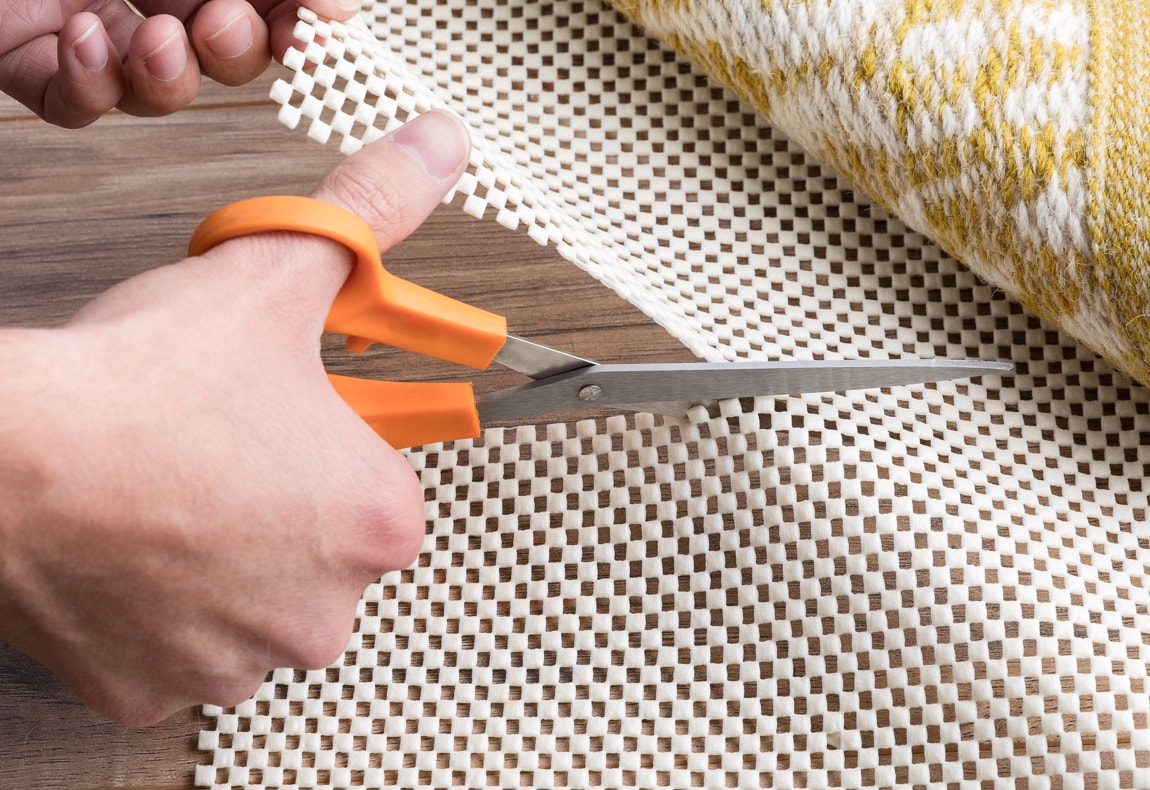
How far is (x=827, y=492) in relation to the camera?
1.39 ft

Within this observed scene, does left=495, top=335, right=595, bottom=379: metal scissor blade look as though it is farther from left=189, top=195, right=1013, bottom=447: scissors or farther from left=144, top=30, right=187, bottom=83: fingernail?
left=144, top=30, right=187, bottom=83: fingernail

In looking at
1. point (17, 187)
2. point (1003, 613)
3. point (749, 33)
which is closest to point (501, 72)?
point (749, 33)

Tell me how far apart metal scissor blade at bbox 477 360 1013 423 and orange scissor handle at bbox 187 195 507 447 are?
0.02 metres

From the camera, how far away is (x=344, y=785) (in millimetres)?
429

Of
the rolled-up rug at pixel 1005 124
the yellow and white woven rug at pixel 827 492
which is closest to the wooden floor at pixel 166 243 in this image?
the yellow and white woven rug at pixel 827 492

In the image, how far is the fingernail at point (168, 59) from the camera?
0.42m

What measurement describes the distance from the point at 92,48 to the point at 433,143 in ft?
0.66

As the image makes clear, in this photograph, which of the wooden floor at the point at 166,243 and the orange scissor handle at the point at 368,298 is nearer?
the orange scissor handle at the point at 368,298

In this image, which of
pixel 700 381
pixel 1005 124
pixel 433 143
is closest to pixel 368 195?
pixel 433 143

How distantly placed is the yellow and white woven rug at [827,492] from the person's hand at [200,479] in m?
0.12

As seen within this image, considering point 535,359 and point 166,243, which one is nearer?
point 535,359

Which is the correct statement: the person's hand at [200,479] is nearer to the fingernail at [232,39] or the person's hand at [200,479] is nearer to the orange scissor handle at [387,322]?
the orange scissor handle at [387,322]

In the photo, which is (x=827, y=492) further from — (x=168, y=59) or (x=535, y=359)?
(x=168, y=59)

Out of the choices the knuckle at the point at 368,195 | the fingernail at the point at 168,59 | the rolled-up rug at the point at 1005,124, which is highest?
the fingernail at the point at 168,59
